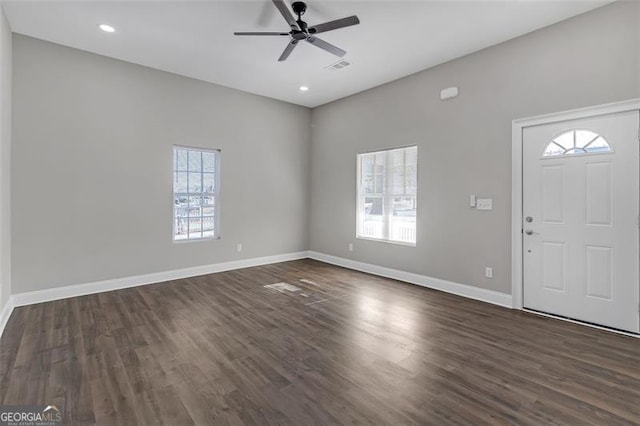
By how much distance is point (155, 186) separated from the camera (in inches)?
186

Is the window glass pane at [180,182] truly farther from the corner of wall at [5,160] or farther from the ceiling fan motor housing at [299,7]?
the ceiling fan motor housing at [299,7]

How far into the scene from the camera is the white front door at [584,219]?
2.98m

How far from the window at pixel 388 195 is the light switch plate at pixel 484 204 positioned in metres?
0.98

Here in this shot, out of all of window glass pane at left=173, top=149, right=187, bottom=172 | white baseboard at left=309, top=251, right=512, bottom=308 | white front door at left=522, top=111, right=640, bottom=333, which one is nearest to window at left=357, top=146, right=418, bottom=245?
white baseboard at left=309, top=251, right=512, bottom=308

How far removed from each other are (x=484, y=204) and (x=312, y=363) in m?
2.99

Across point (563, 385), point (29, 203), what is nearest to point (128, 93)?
point (29, 203)

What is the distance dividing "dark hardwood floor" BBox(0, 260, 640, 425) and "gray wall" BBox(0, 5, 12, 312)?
488mm

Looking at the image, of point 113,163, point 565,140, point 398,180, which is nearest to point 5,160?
point 113,163

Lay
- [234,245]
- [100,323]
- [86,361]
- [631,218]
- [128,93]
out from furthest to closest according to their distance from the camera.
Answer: [234,245] → [128,93] → [100,323] → [631,218] → [86,361]

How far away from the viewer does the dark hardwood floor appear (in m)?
1.89

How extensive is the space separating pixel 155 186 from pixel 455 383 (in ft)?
15.2

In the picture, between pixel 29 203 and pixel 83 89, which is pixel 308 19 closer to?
pixel 83 89

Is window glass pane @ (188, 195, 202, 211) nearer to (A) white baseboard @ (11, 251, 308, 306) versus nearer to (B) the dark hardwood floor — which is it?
(A) white baseboard @ (11, 251, 308, 306)

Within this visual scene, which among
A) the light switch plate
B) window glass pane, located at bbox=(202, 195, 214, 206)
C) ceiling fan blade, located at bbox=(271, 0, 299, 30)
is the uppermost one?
ceiling fan blade, located at bbox=(271, 0, 299, 30)
